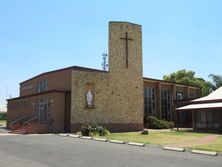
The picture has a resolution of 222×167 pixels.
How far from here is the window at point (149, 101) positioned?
4781cm

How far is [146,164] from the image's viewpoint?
12773 mm

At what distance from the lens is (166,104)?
2004 inches

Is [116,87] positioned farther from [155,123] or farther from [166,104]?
[166,104]

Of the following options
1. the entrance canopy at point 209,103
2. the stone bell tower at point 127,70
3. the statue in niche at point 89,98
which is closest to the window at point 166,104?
the entrance canopy at point 209,103

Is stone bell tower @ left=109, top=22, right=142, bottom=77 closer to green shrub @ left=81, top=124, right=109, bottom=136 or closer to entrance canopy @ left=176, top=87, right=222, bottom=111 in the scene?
entrance canopy @ left=176, top=87, right=222, bottom=111

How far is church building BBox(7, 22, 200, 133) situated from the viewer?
35719mm

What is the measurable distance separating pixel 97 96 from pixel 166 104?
16.6 metres

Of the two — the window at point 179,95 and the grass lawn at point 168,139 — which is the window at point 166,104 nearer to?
the window at point 179,95

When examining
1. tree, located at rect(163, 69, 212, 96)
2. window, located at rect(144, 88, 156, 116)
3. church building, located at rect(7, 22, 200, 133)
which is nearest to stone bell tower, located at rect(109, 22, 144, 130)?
church building, located at rect(7, 22, 200, 133)

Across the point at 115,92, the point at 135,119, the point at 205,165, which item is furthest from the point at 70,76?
the point at 205,165

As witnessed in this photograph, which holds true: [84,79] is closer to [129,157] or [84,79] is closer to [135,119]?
[135,119]

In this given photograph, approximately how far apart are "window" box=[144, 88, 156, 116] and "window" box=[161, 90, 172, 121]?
1905 mm

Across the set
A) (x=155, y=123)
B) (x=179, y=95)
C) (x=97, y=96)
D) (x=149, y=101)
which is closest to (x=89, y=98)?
(x=97, y=96)

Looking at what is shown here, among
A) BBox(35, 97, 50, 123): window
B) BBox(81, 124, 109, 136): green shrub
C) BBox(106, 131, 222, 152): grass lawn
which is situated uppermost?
BBox(35, 97, 50, 123): window
